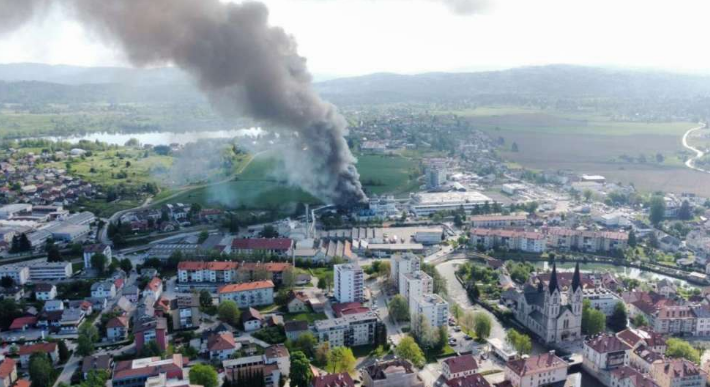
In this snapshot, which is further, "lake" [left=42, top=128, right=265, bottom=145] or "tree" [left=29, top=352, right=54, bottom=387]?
"lake" [left=42, top=128, right=265, bottom=145]

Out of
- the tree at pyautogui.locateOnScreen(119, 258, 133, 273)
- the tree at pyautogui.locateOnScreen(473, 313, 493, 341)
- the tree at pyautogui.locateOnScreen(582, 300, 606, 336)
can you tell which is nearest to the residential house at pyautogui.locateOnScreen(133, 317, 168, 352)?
the tree at pyautogui.locateOnScreen(119, 258, 133, 273)

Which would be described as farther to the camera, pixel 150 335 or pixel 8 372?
pixel 150 335

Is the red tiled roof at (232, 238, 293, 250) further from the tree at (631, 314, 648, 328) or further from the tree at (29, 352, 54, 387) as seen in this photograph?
the tree at (631, 314, 648, 328)

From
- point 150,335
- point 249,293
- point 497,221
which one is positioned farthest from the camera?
point 497,221

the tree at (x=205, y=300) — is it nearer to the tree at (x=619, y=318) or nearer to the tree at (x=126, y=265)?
the tree at (x=126, y=265)

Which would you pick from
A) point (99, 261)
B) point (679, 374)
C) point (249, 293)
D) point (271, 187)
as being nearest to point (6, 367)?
point (249, 293)

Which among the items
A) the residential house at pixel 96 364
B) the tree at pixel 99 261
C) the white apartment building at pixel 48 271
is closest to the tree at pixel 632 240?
the residential house at pixel 96 364

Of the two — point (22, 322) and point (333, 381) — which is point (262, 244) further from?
point (333, 381)
